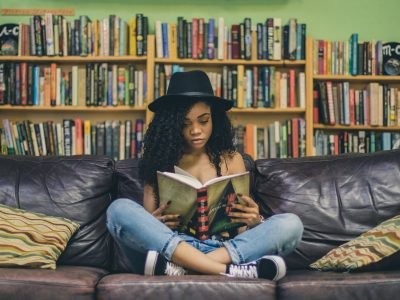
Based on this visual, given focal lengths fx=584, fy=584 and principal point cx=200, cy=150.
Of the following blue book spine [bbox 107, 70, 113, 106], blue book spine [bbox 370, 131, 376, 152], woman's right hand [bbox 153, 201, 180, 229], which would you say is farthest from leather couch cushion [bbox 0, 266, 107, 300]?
blue book spine [bbox 370, 131, 376, 152]

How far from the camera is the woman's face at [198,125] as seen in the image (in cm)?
215

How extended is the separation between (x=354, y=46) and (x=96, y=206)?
7.51 feet

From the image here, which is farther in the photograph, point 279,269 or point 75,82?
point 75,82

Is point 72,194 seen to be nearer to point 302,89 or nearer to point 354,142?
point 302,89

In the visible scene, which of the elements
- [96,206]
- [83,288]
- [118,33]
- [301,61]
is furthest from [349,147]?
[83,288]

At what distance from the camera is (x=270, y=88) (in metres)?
3.76

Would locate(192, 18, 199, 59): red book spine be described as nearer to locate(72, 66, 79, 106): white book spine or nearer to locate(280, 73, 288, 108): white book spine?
locate(280, 73, 288, 108): white book spine

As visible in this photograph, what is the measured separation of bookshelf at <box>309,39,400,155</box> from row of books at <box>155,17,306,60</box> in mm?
175

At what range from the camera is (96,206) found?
2.17 meters

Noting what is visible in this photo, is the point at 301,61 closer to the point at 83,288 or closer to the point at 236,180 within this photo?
the point at 236,180

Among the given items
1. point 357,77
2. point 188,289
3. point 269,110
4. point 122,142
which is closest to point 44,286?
point 188,289

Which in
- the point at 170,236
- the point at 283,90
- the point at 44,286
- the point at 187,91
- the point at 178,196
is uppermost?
the point at 283,90

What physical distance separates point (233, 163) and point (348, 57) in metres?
1.88

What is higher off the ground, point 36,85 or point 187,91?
point 36,85
